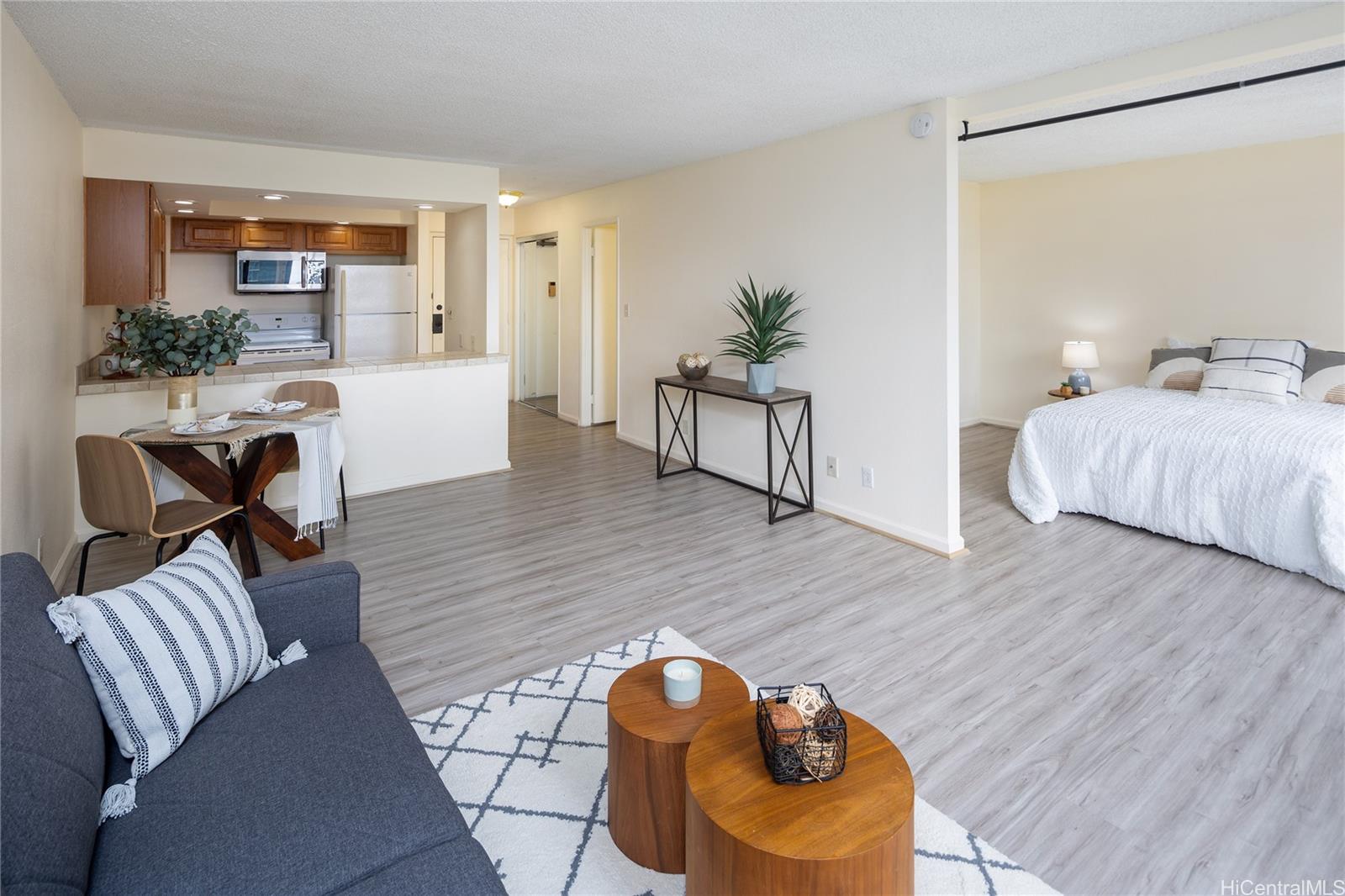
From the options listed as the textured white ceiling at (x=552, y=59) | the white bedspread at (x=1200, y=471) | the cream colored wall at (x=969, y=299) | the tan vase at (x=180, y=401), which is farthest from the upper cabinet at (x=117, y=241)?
the cream colored wall at (x=969, y=299)

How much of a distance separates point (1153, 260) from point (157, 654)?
6.76m

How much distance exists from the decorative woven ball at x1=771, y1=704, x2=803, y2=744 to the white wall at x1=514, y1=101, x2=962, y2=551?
2.73 meters

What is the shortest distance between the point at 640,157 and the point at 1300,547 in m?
4.43

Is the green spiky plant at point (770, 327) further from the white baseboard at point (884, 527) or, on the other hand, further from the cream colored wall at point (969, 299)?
the cream colored wall at point (969, 299)

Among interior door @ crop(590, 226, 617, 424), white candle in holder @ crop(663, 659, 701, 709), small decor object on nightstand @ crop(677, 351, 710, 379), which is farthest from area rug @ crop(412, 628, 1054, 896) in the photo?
interior door @ crop(590, 226, 617, 424)

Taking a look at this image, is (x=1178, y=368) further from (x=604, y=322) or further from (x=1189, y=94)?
(x=604, y=322)

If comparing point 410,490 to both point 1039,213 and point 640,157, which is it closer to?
point 640,157

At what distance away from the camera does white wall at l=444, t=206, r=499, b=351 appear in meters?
5.73

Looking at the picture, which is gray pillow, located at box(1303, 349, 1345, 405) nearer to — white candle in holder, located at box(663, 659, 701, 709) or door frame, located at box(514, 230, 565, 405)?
white candle in holder, located at box(663, 659, 701, 709)

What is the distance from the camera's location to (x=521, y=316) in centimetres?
848

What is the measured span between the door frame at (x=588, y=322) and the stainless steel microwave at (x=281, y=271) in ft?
8.26

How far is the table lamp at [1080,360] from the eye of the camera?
6133 millimetres

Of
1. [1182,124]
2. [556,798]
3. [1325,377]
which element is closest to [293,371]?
[556,798]

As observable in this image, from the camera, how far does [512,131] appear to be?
440cm
